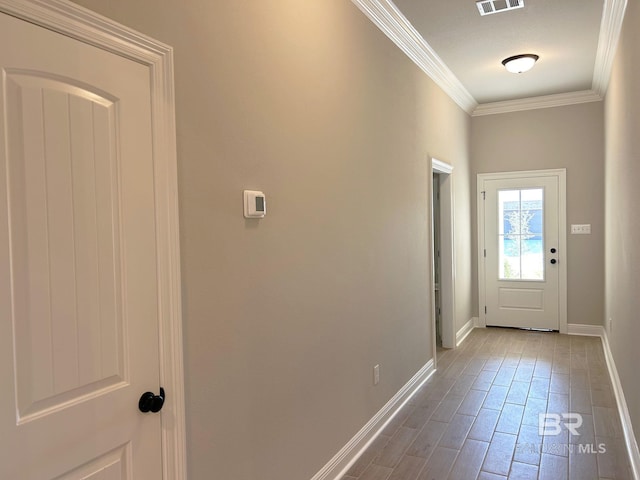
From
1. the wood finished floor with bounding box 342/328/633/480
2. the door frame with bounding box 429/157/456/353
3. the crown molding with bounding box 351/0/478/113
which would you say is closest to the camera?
the wood finished floor with bounding box 342/328/633/480

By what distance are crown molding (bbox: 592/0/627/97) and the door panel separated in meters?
1.36

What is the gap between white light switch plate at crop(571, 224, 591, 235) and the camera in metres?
5.78

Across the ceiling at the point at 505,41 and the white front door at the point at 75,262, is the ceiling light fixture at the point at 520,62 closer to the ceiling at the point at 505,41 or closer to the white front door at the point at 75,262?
the ceiling at the point at 505,41

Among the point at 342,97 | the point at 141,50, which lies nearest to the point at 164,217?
the point at 141,50

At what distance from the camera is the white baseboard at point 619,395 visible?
265 centimetres

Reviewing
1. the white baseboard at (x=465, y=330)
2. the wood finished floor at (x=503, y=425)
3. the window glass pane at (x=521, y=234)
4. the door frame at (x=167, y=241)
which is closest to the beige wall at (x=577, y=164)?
the window glass pane at (x=521, y=234)

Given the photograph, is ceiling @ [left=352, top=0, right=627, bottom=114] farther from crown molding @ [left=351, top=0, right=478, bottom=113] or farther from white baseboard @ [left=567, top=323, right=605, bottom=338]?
white baseboard @ [left=567, top=323, right=605, bottom=338]

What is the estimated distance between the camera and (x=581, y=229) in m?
5.82

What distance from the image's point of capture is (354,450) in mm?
2877

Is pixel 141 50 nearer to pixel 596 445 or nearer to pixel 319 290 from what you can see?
pixel 319 290

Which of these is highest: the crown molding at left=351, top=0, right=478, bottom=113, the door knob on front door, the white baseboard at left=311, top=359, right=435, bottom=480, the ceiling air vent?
the ceiling air vent

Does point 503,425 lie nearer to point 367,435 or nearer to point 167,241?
point 367,435

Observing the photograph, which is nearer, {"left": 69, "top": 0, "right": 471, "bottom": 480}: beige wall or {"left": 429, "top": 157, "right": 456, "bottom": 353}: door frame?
{"left": 69, "top": 0, "right": 471, "bottom": 480}: beige wall

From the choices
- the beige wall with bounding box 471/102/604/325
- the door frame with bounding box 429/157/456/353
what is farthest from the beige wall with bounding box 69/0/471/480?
the beige wall with bounding box 471/102/604/325
